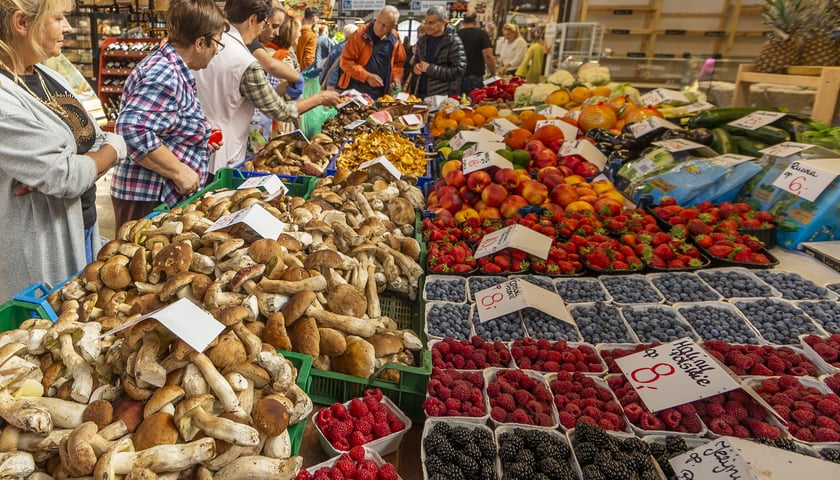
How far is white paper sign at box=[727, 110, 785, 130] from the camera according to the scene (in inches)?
126

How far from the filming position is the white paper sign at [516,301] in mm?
1853

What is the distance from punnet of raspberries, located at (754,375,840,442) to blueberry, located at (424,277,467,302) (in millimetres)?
1067

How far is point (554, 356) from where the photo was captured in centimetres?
166

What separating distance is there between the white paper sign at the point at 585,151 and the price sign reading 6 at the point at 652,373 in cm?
205

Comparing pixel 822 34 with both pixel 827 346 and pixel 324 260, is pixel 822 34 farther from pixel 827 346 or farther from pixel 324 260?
pixel 324 260

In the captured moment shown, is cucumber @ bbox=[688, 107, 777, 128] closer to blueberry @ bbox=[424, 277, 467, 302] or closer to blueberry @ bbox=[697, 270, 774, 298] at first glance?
blueberry @ bbox=[697, 270, 774, 298]

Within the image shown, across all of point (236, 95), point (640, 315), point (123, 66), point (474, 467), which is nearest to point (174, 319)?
point (474, 467)

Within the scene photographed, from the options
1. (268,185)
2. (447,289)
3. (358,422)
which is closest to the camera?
(358,422)

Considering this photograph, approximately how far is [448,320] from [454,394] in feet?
1.40

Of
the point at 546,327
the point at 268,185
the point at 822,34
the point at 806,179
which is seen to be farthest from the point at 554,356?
the point at 822,34

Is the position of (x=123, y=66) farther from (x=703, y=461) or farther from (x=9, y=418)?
(x=703, y=461)

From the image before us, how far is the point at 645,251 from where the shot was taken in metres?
2.31

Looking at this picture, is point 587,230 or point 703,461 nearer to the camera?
point 703,461

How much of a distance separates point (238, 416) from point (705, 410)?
1300 millimetres
